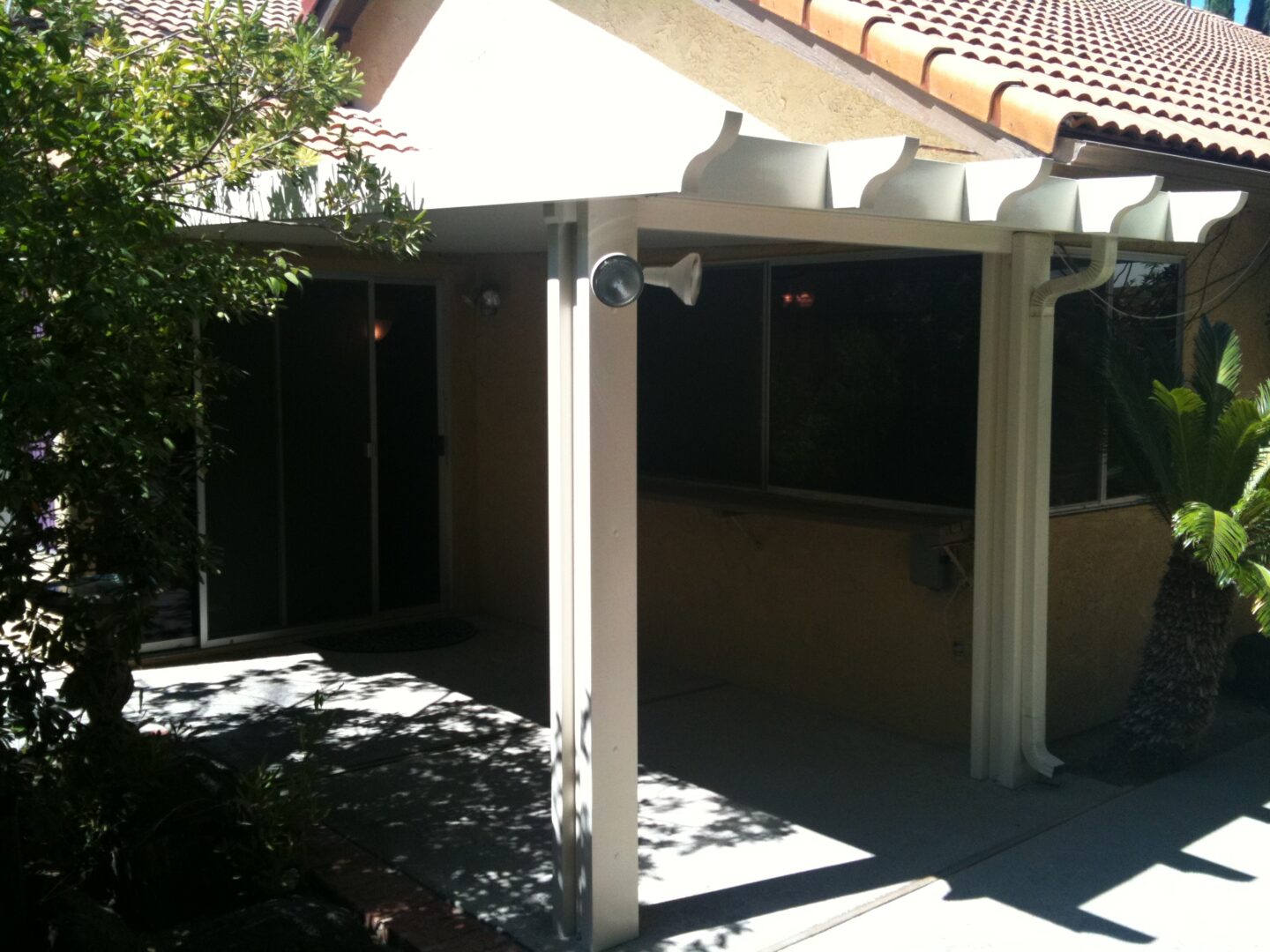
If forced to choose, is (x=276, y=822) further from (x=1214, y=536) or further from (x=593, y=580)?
(x=1214, y=536)

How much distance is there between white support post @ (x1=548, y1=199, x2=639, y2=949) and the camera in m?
4.58

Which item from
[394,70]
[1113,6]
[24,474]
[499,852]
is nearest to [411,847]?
[499,852]

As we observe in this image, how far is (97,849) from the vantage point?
5020 millimetres

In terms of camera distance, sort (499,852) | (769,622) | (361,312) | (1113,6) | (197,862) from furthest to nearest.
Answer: (1113,6) → (361,312) → (769,622) → (499,852) → (197,862)

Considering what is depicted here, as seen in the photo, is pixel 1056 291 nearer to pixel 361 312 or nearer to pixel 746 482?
pixel 746 482

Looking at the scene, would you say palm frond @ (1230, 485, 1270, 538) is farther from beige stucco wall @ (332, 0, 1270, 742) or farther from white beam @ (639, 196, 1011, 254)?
white beam @ (639, 196, 1011, 254)

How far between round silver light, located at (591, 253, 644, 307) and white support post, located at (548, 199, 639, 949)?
0.27 ft

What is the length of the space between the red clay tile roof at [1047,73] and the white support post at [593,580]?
240cm

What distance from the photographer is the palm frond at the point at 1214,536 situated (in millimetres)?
5873

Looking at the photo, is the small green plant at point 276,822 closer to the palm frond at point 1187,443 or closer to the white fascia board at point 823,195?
the white fascia board at point 823,195

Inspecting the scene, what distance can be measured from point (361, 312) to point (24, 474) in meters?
5.75

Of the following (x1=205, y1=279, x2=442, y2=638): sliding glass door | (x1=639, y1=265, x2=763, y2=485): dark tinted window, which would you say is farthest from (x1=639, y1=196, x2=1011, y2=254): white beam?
(x1=205, y1=279, x2=442, y2=638): sliding glass door

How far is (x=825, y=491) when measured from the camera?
25.5 ft

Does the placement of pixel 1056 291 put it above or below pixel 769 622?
above
